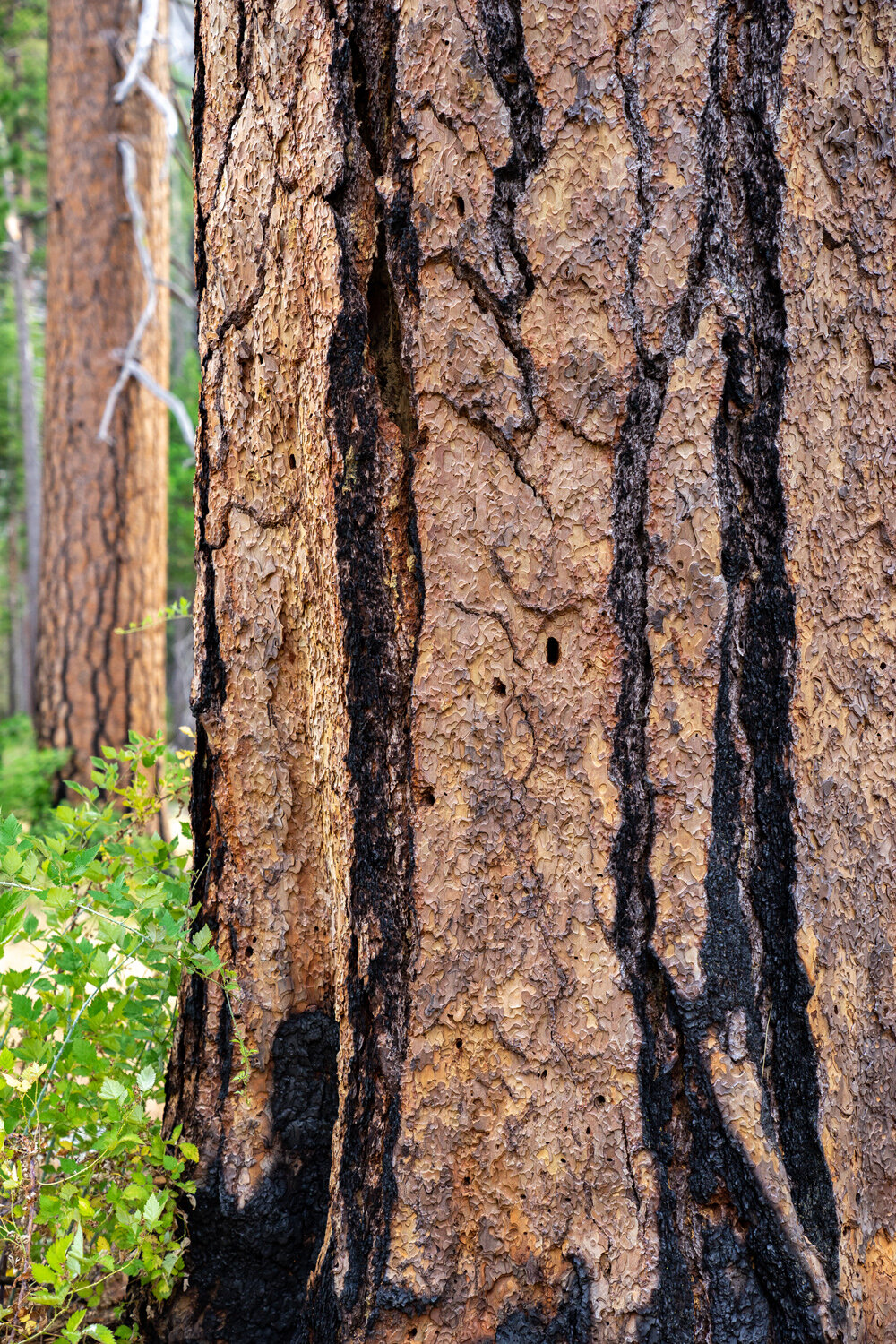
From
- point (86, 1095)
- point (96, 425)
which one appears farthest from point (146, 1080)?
point (96, 425)

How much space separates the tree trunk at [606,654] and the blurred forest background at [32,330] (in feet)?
3.66

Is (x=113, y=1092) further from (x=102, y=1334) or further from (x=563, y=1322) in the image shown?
(x=563, y=1322)

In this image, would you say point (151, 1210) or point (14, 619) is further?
point (14, 619)

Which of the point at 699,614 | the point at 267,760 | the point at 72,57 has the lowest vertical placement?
the point at 267,760

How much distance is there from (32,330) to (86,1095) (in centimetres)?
3315

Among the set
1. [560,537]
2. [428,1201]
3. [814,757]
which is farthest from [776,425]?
[428,1201]

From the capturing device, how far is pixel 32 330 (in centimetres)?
2956

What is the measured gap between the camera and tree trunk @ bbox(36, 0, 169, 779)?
615 cm

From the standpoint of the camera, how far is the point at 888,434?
1274mm

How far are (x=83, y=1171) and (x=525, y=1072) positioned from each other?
2.17 feet

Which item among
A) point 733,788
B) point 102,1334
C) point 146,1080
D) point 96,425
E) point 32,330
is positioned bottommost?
point 102,1334

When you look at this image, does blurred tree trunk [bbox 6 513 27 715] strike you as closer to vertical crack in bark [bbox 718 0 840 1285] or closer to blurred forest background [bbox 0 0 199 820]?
blurred forest background [bbox 0 0 199 820]

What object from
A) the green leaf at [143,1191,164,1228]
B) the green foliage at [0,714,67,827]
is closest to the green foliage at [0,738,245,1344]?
the green leaf at [143,1191,164,1228]

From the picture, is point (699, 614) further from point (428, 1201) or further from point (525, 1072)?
point (428, 1201)
